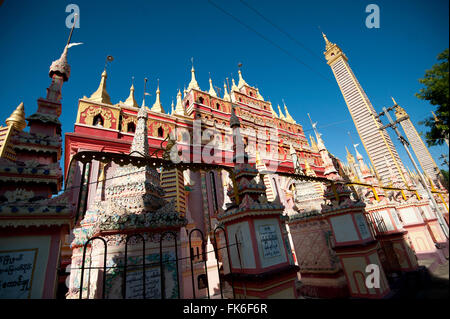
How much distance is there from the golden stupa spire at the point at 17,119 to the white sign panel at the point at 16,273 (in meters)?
2.90

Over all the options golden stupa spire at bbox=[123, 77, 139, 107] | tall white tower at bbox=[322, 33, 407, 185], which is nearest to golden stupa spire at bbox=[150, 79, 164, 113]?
golden stupa spire at bbox=[123, 77, 139, 107]

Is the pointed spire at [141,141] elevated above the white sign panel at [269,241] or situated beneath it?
elevated above

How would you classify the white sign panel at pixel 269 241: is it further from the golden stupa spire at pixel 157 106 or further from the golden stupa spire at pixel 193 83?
the golden stupa spire at pixel 193 83

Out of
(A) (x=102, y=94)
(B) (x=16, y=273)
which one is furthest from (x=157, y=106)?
(B) (x=16, y=273)

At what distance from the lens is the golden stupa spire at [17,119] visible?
13.2ft

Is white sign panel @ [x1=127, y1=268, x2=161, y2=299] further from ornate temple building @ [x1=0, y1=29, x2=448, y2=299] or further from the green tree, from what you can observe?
the green tree

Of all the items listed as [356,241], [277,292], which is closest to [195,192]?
[356,241]

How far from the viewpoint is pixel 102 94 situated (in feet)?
52.2

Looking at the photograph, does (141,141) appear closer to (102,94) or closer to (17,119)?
(17,119)

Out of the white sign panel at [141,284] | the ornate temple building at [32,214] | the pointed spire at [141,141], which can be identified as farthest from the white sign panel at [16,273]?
the pointed spire at [141,141]

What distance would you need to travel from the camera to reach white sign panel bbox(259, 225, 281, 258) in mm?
3488

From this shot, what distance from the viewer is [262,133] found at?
83.3 ft

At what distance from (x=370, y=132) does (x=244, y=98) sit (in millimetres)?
15547

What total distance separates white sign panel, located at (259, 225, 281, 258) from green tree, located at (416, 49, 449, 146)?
161 inches
